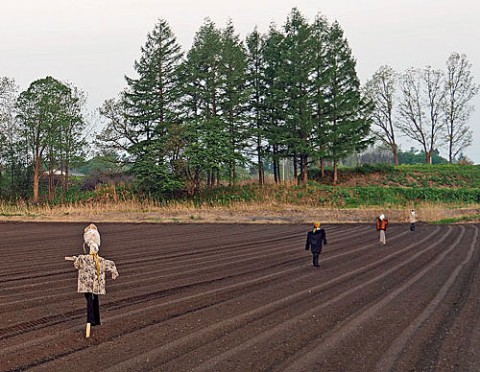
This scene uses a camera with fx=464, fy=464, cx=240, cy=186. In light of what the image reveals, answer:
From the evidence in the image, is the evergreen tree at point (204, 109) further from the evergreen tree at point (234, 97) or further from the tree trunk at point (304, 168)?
the tree trunk at point (304, 168)

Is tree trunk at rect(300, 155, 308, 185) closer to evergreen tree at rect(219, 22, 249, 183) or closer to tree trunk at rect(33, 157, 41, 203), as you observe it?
evergreen tree at rect(219, 22, 249, 183)

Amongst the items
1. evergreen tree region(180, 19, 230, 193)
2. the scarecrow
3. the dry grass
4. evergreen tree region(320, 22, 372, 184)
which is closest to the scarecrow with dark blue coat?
the scarecrow

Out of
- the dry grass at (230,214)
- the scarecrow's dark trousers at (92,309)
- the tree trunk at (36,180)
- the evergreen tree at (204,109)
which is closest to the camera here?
the scarecrow's dark trousers at (92,309)

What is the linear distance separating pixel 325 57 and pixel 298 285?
3834 cm

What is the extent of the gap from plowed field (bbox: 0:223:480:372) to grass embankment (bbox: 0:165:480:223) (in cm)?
1778

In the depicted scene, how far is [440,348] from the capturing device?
6434 mm

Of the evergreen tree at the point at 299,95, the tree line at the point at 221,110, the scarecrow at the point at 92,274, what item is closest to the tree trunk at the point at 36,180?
the tree line at the point at 221,110

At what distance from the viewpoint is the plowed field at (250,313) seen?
6105mm

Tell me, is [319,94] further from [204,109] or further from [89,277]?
[89,277]

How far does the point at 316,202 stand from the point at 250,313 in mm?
32298

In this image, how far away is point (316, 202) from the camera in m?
40.1

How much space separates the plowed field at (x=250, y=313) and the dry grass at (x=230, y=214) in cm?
1673

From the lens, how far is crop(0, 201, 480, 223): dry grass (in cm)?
3362

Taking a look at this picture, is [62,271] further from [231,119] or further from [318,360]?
[231,119]
